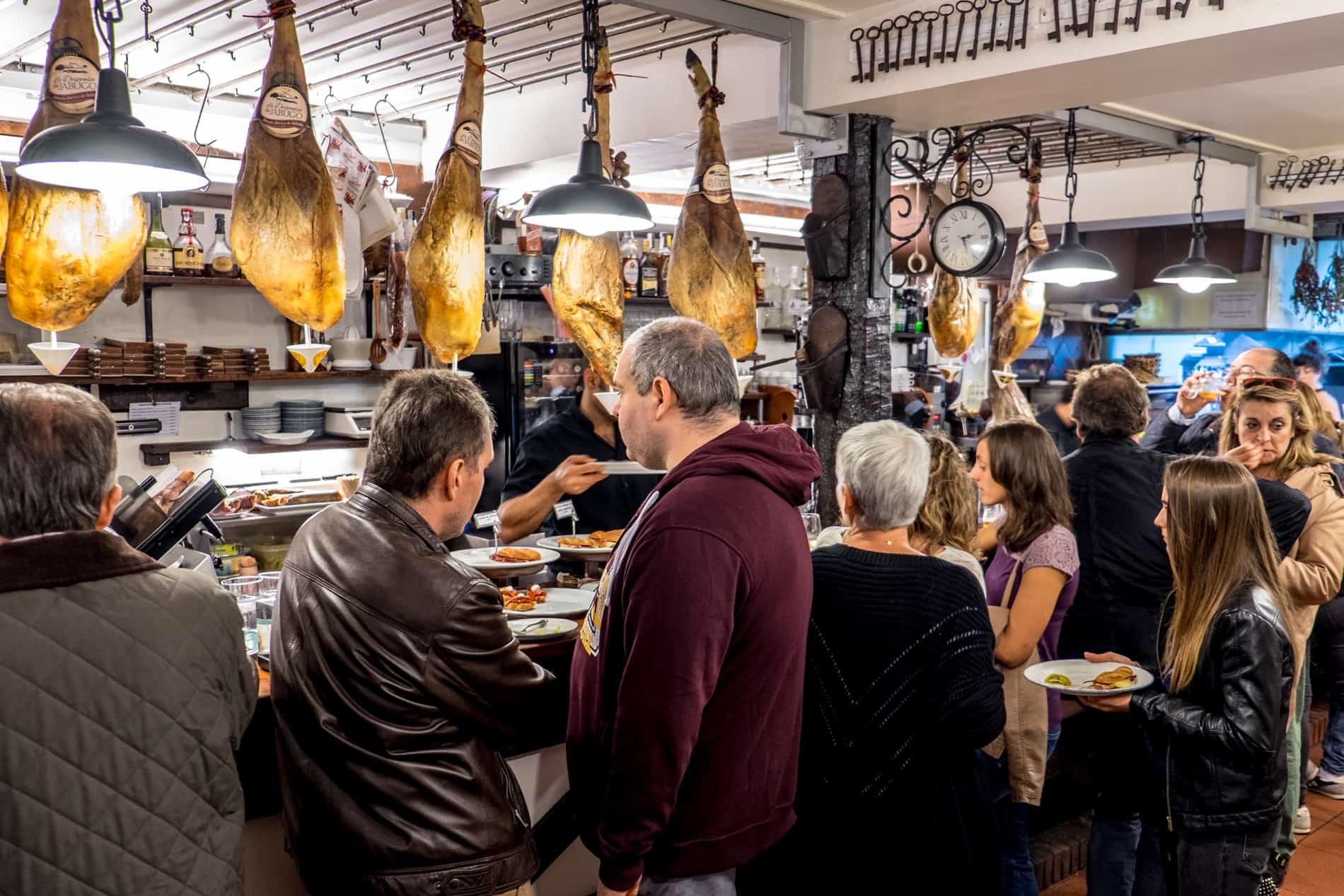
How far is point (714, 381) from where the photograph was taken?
2148 mm

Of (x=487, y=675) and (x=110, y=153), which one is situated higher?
(x=110, y=153)

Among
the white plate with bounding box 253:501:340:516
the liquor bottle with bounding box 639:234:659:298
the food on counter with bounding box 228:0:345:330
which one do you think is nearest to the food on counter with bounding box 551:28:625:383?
the food on counter with bounding box 228:0:345:330

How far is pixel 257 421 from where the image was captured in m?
→ 6.86

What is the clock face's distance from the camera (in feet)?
14.5

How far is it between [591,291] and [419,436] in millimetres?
1726

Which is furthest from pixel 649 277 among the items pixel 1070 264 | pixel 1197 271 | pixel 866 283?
pixel 866 283

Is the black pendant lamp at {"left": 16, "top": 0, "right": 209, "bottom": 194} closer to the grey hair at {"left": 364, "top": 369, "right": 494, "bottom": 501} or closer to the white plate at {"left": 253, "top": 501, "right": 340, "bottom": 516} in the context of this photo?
the grey hair at {"left": 364, "top": 369, "right": 494, "bottom": 501}

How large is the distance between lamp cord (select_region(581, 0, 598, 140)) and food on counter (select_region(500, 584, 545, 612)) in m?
1.40

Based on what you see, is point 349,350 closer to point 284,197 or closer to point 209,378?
point 209,378

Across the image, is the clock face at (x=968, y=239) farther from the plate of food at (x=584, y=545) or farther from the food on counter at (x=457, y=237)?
the food on counter at (x=457, y=237)

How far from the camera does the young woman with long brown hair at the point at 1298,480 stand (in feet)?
12.5

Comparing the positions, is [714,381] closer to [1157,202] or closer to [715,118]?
[715,118]

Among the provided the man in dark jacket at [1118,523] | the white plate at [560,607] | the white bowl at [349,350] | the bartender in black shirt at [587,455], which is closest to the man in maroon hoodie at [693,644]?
the white plate at [560,607]

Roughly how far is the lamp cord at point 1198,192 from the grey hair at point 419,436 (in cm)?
526
